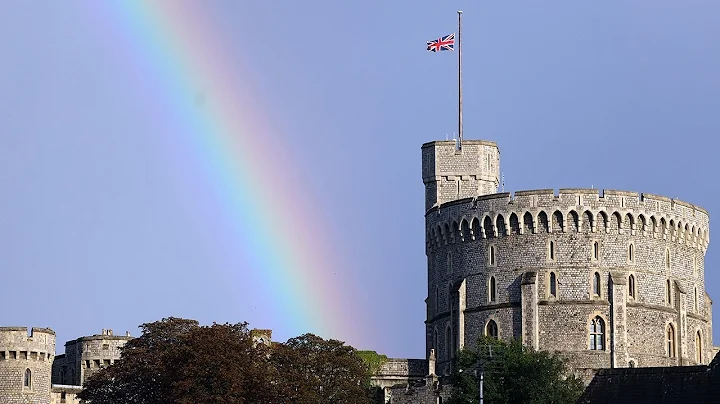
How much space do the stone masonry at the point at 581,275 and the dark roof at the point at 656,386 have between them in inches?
926

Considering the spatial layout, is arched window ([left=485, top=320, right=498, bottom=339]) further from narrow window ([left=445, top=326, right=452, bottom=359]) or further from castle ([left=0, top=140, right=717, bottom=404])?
narrow window ([left=445, top=326, right=452, bottom=359])

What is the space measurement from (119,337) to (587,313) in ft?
127

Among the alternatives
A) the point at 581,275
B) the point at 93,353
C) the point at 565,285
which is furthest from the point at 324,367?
the point at 93,353

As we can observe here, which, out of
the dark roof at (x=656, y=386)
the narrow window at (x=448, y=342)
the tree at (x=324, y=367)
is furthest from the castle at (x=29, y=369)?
the dark roof at (x=656, y=386)

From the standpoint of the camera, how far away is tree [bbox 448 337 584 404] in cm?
12238

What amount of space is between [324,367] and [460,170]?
78.4 feet

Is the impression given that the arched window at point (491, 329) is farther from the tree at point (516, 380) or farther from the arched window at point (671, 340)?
the arched window at point (671, 340)

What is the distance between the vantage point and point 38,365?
14225 cm

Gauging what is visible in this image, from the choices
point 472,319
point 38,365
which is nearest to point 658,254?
point 472,319

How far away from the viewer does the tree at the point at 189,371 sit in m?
117

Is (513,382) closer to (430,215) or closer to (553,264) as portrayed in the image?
(553,264)

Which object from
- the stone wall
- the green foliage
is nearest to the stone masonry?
the green foliage

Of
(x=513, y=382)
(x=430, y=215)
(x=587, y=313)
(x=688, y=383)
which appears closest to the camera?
(x=688, y=383)

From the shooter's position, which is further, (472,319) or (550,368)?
(472,319)
